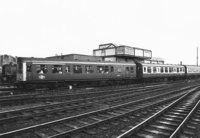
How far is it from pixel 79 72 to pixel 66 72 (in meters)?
1.50

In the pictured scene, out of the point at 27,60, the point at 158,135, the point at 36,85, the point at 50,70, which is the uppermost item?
the point at 27,60

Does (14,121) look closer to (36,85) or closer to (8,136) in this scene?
(8,136)

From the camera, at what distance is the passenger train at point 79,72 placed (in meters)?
13.8

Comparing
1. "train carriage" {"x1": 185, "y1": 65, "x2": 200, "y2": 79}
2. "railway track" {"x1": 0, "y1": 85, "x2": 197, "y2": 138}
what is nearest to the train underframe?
"railway track" {"x1": 0, "y1": 85, "x2": 197, "y2": 138}

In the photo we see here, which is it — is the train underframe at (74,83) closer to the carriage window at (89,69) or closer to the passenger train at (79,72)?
the passenger train at (79,72)

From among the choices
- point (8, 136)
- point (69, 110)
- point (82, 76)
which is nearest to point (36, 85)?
point (82, 76)

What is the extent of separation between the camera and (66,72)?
1561cm

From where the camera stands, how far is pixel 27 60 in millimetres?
13695

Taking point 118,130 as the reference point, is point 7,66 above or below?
above

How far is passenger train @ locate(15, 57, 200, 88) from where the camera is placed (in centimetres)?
1377

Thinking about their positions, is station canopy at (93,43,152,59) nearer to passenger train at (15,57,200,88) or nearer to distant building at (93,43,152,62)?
distant building at (93,43,152,62)

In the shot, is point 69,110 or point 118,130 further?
point 69,110

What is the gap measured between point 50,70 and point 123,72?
9933 mm

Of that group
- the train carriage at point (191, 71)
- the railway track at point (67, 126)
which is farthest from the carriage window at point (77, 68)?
the train carriage at point (191, 71)
